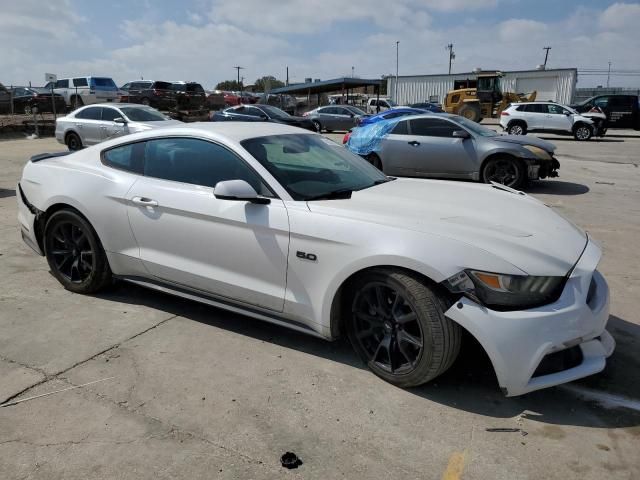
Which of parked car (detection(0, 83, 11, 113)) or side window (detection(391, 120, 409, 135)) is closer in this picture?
side window (detection(391, 120, 409, 135))

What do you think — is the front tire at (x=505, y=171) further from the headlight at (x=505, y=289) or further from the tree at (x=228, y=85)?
the tree at (x=228, y=85)

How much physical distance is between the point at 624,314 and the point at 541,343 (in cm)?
198

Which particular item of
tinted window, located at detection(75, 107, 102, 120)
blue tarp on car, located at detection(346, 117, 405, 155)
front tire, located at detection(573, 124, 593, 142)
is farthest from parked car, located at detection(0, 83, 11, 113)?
front tire, located at detection(573, 124, 593, 142)

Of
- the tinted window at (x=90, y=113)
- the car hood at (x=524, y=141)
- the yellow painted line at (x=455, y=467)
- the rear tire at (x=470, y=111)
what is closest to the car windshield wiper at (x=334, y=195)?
the yellow painted line at (x=455, y=467)

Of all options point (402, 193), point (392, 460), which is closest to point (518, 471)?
point (392, 460)

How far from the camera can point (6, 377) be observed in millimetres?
3131

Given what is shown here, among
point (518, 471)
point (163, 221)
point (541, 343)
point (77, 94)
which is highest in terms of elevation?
point (77, 94)

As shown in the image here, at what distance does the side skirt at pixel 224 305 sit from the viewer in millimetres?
3279

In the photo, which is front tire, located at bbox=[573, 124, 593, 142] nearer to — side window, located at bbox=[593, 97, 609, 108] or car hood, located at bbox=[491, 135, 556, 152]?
side window, located at bbox=[593, 97, 609, 108]

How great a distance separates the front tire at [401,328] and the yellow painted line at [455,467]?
0.48 meters

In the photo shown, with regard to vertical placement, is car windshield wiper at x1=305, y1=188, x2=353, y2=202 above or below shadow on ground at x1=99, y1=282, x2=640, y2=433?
above

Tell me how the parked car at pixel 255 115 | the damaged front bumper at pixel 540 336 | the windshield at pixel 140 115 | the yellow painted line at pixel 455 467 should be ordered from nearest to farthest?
the yellow painted line at pixel 455 467 < the damaged front bumper at pixel 540 336 < the windshield at pixel 140 115 < the parked car at pixel 255 115

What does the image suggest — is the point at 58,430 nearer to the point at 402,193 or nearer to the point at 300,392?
the point at 300,392

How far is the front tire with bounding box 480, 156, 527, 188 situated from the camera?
9305 mm
